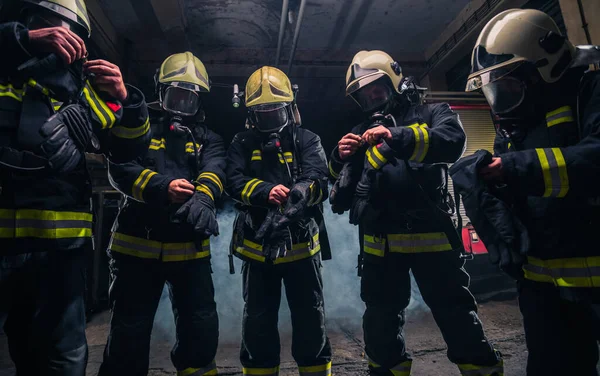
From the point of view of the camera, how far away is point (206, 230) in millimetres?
2066

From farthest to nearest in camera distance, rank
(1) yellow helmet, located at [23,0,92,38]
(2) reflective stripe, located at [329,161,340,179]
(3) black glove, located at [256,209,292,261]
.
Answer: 1. (2) reflective stripe, located at [329,161,340,179]
2. (3) black glove, located at [256,209,292,261]
3. (1) yellow helmet, located at [23,0,92,38]

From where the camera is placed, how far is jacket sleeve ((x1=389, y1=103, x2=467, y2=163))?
2.01m

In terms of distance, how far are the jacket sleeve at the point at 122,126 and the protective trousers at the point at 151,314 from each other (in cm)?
75

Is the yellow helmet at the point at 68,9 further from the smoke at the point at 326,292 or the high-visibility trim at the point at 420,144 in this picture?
the smoke at the point at 326,292

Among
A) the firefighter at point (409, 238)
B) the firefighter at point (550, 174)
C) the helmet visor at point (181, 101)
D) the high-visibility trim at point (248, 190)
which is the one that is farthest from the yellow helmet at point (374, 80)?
the helmet visor at point (181, 101)

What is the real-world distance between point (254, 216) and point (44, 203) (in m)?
1.42

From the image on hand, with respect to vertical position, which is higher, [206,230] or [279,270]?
[206,230]

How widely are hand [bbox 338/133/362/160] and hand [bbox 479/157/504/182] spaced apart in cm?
99

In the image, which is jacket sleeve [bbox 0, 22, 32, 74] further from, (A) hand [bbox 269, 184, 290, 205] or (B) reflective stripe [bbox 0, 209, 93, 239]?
(A) hand [bbox 269, 184, 290, 205]

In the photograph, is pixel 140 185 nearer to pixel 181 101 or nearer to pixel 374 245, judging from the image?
pixel 181 101

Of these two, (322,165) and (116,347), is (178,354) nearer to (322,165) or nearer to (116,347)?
(116,347)

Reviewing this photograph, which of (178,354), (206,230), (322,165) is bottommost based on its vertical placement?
(178,354)

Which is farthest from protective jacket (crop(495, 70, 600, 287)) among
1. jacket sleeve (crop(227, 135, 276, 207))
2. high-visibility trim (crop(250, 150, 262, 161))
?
high-visibility trim (crop(250, 150, 262, 161))

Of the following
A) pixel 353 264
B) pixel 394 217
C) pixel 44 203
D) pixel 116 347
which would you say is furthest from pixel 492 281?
pixel 44 203
